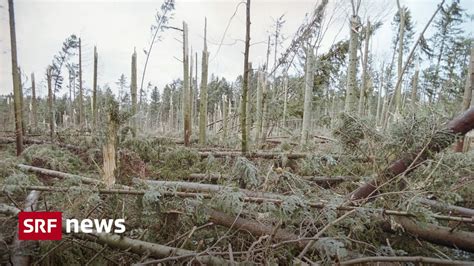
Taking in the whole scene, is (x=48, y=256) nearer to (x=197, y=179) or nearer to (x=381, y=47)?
(x=197, y=179)

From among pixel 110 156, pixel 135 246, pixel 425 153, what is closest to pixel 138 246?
pixel 135 246

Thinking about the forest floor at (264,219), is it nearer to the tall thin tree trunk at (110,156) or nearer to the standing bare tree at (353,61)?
the tall thin tree trunk at (110,156)

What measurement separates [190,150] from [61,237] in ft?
10.8

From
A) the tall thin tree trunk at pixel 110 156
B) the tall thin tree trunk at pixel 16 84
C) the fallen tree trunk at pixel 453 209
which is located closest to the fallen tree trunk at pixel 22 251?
the tall thin tree trunk at pixel 110 156

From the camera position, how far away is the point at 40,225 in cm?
194

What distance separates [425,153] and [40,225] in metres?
3.40

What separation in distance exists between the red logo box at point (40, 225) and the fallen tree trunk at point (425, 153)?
8.35ft

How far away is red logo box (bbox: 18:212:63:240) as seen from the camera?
1904 mm

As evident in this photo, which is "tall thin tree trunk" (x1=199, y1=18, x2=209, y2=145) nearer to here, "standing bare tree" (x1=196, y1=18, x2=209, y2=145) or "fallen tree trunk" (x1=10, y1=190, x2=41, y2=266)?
"standing bare tree" (x1=196, y1=18, x2=209, y2=145)

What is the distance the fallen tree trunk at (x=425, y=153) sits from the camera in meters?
2.39

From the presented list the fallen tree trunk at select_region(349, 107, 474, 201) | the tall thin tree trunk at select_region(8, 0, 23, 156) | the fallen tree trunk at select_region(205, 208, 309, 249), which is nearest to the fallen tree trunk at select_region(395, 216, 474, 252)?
the fallen tree trunk at select_region(349, 107, 474, 201)

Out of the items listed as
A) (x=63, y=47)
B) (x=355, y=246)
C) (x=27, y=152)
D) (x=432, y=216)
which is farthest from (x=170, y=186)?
(x=63, y=47)

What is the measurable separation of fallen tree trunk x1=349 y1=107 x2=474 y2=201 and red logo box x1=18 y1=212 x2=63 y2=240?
2.54 m

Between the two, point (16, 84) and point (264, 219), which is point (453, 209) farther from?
point (16, 84)
